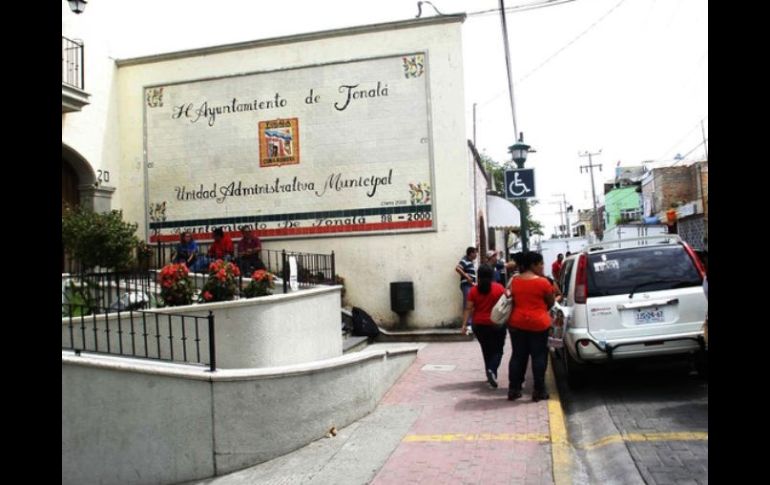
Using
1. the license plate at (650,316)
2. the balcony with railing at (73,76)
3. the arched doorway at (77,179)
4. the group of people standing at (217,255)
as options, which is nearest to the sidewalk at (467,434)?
the license plate at (650,316)

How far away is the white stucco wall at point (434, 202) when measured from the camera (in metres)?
12.7

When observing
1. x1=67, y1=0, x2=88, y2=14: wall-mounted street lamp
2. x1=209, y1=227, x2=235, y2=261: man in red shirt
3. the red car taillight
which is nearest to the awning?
x1=209, y1=227, x2=235, y2=261: man in red shirt

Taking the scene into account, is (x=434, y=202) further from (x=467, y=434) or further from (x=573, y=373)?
(x=467, y=434)

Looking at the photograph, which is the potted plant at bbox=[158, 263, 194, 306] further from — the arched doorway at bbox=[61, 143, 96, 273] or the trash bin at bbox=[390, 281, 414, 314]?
the arched doorway at bbox=[61, 143, 96, 273]

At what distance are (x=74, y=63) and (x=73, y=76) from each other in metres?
0.30

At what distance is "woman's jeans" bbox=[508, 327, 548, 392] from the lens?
7.18 metres

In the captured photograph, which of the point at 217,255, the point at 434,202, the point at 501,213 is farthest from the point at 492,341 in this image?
the point at 501,213

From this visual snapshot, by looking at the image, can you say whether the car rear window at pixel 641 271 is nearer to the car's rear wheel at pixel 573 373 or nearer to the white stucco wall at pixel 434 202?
the car's rear wheel at pixel 573 373

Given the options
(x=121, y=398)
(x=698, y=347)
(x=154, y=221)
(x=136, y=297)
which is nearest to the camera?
(x=121, y=398)

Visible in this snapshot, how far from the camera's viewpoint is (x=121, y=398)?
6.00 m
